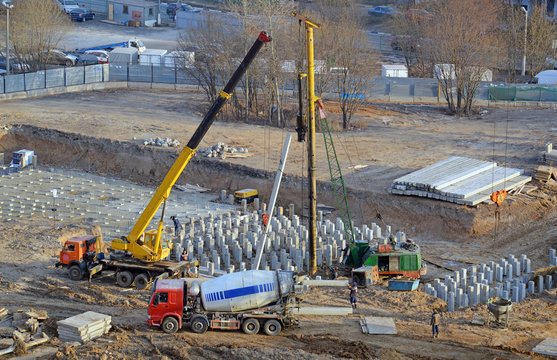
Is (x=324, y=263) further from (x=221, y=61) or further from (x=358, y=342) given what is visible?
(x=221, y=61)

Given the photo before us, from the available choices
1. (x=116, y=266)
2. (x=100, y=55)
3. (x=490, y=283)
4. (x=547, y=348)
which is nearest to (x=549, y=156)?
(x=490, y=283)

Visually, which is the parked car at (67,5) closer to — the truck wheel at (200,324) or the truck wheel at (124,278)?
the truck wheel at (124,278)

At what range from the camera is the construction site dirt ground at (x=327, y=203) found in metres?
20.8

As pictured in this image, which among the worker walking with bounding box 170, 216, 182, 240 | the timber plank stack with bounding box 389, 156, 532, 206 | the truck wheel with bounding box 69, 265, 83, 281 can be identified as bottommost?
the truck wheel with bounding box 69, 265, 83, 281

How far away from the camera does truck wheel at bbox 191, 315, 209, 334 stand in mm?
21094

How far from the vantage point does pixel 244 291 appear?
21.1 m

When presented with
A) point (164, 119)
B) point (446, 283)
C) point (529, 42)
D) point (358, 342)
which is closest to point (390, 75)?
point (529, 42)

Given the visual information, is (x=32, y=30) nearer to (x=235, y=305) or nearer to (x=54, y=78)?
(x=54, y=78)

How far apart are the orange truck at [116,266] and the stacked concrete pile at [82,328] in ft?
14.5

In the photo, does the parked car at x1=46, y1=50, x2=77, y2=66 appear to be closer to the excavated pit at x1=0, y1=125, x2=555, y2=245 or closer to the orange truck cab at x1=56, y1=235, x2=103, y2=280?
the excavated pit at x1=0, y1=125, x2=555, y2=245

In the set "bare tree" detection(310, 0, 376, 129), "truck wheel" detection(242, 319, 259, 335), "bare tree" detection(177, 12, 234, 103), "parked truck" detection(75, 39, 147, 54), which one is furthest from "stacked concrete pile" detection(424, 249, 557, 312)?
"parked truck" detection(75, 39, 147, 54)

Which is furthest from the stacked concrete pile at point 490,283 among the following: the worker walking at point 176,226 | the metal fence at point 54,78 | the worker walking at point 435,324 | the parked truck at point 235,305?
the metal fence at point 54,78

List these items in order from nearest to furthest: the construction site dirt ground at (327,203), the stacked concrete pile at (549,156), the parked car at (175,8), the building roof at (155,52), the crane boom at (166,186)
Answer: the construction site dirt ground at (327,203)
the crane boom at (166,186)
the stacked concrete pile at (549,156)
the building roof at (155,52)
the parked car at (175,8)

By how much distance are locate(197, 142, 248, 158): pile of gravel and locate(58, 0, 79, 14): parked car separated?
39.1 m
